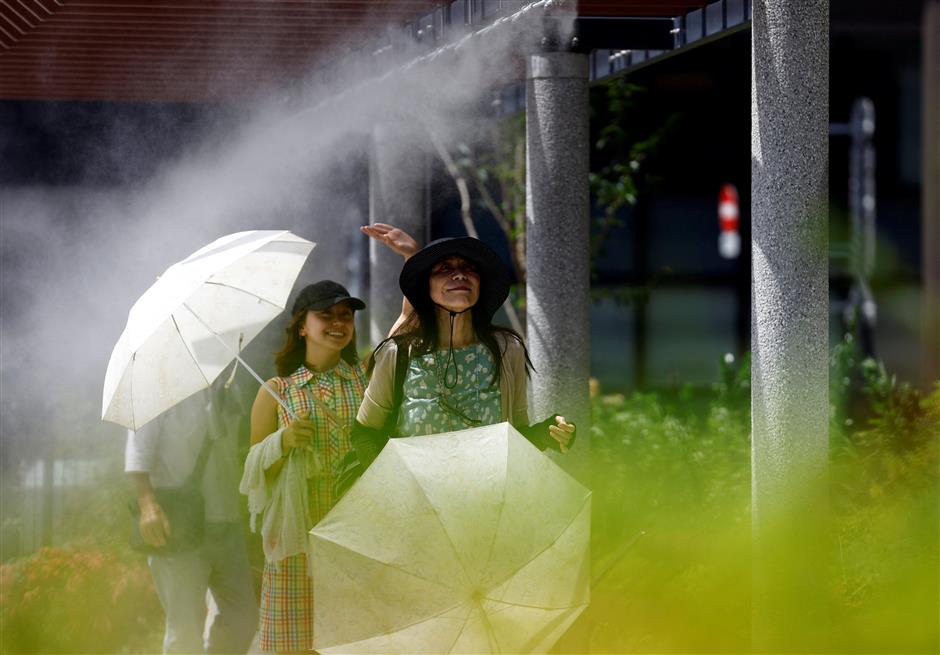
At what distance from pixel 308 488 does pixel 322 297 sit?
0.71 metres

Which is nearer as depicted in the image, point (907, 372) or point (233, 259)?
point (233, 259)

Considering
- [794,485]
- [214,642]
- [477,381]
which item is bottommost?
[214,642]

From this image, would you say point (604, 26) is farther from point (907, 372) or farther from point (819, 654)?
point (907, 372)

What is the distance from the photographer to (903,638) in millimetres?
5441

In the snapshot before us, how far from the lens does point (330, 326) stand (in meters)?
5.25

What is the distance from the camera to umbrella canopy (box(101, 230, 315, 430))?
15.6 ft

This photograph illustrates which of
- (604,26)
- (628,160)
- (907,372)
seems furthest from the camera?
(907,372)

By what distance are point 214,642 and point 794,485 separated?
2648mm

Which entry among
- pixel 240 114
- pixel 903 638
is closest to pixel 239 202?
pixel 240 114

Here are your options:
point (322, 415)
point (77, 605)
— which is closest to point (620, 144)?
point (77, 605)

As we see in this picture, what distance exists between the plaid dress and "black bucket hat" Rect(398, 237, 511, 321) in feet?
2.05

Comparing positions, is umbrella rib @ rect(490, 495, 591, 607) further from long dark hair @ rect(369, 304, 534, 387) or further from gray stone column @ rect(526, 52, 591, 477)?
gray stone column @ rect(526, 52, 591, 477)

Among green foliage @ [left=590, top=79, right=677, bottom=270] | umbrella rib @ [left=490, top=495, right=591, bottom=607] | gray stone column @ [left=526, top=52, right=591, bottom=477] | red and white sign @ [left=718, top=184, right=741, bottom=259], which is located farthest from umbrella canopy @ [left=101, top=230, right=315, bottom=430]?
red and white sign @ [left=718, top=184, right=741, bottom=259]

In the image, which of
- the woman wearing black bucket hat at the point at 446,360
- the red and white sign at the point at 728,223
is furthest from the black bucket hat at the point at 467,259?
the red and white sign at the point at 728,223
